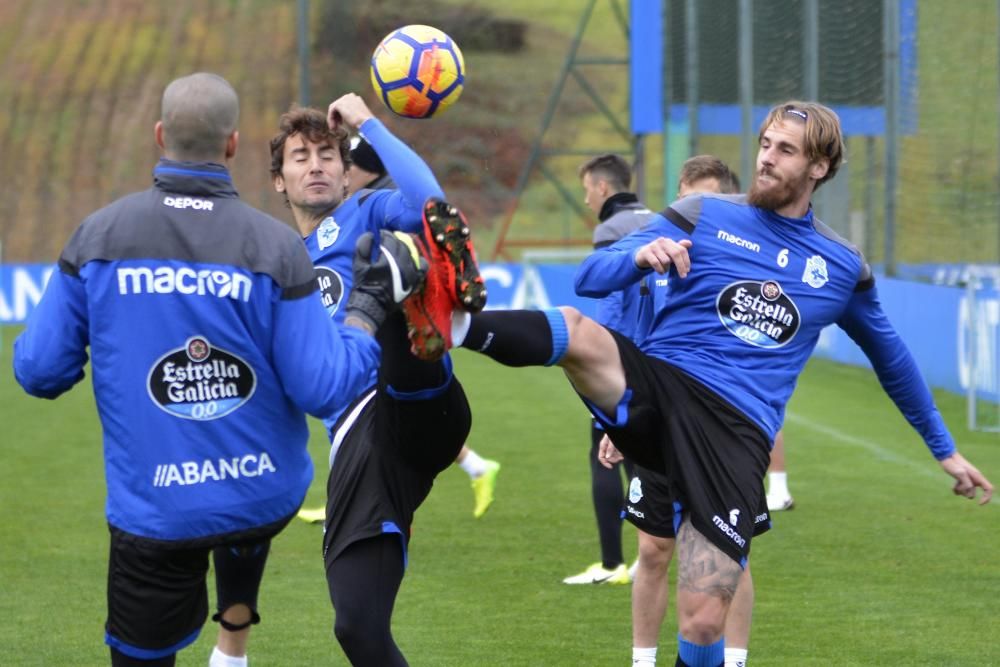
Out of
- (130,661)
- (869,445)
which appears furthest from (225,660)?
(869,445)

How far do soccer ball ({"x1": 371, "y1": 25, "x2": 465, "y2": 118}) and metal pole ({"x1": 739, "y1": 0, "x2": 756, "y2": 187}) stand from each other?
1559cm

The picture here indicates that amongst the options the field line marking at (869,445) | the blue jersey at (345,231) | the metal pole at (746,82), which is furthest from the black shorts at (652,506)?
the metal pole at (746,82)

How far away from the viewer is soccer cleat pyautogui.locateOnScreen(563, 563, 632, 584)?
24.9 feet

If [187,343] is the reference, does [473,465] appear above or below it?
below

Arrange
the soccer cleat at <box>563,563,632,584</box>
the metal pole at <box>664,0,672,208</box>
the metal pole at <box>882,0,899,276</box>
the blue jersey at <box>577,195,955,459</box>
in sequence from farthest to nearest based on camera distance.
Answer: the metal pole at <box>664,0,672,208</box>
the metal pole at <box>882,0,899,276</box>
the soccer cleat at <box>563,563,632,584</box>
the blue jersey at <box>577,195,955,459</box>

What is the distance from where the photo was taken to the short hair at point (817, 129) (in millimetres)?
4930

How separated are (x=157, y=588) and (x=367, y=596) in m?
0.76

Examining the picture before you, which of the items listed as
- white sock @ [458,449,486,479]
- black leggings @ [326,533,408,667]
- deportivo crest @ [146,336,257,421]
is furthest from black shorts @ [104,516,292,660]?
white sock @ [458,449,486,479]

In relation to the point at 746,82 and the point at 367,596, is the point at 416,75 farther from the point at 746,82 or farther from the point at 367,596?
the point at 746,82

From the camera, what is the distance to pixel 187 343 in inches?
148

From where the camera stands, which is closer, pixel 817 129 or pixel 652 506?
pixel 817 129

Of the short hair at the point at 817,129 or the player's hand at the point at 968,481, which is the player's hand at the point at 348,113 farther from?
the player's hand at the point at 968,481

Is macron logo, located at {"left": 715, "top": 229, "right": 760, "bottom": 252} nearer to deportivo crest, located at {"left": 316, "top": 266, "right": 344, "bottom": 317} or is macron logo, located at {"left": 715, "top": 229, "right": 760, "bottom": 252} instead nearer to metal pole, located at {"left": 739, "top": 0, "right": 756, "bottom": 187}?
deportivo crest, located at {"left": 316, "top": 266, "right": 344, "bottom": 317}

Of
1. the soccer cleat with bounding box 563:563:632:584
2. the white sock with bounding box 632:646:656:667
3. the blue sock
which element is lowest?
the soccer cleat with bounding box 563:563:632:584
